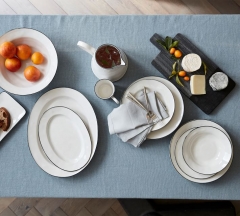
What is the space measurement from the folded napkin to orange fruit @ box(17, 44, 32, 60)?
0.29m

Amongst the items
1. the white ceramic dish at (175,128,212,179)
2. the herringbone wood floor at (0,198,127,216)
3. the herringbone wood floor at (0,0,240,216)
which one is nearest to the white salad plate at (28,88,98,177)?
the white ceramic dish at (175,128,212,179)

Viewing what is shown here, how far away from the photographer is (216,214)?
1228mm

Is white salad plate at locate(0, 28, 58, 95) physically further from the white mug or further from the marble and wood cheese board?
the marble and wood cheese board

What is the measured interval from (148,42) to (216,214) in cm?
73

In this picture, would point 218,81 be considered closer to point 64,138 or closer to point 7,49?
point 64,138

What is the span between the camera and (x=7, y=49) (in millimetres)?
862

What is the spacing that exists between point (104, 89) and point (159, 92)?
0.15m

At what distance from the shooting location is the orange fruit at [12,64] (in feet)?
2.90

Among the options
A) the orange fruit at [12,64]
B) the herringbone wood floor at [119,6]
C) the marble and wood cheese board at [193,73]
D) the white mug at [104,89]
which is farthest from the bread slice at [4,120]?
the herringbone wood floor at [119,6]

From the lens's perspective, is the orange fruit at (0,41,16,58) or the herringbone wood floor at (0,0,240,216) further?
the herringbone wood floor at (0,0,240,216)

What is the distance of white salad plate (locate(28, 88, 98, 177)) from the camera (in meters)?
0.88

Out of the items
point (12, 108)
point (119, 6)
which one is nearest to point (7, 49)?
point (12, 108)

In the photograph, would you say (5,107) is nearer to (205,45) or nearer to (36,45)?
(36,45)

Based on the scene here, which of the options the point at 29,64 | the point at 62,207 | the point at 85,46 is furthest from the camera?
the point at 62,207
